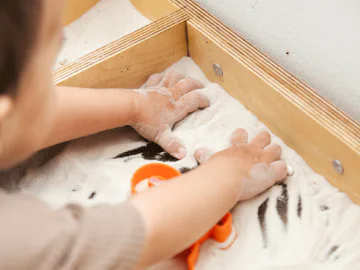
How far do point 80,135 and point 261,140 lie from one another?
36 cm

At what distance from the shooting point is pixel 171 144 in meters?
0.93

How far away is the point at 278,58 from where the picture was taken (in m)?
0.94

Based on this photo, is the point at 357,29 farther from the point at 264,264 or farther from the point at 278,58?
the point at 264,264

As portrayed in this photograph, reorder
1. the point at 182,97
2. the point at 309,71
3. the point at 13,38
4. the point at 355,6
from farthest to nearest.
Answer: the point at 182,97 < the point at 309,71 < the point at 355,6 < the point at 13,38

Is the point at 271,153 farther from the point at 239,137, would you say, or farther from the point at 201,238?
the point at 201,238

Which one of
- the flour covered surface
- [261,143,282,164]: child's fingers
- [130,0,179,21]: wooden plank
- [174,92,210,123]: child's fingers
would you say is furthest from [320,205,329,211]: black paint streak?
[130,0,179,21]: wooden plank

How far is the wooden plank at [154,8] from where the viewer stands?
1.10 metres

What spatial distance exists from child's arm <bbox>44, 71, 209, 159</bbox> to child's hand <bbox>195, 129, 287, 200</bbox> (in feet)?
0.32

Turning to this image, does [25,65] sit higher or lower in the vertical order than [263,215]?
higher

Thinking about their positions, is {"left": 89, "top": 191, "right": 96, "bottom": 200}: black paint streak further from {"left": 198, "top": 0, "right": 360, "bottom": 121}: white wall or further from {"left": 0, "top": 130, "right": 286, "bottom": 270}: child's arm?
{"left": 198, "top": 0, "right": 360, "bottom": 121}: white wall

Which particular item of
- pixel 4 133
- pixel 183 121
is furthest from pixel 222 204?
pixel 4 133

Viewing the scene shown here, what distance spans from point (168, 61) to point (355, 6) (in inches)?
18.0

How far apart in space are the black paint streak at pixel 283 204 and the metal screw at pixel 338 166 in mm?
98

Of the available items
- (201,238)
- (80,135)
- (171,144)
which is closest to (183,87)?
(171,144)
